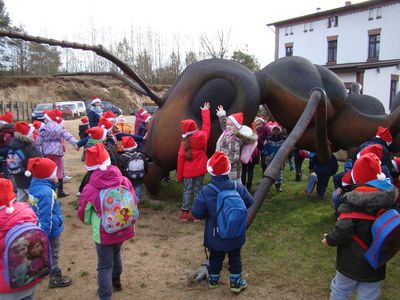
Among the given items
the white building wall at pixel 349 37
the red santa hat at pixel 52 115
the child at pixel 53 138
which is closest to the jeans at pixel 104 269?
the child at pixel 53 138

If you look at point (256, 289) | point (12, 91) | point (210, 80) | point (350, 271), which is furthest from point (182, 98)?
point (12, 91)

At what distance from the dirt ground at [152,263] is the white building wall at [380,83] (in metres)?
19.3

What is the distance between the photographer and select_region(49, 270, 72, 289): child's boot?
12.7 ft

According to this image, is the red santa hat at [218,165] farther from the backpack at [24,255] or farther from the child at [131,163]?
the child at [131,163]

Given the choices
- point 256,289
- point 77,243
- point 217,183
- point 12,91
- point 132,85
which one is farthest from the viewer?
point 12,91

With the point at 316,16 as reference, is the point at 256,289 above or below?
below

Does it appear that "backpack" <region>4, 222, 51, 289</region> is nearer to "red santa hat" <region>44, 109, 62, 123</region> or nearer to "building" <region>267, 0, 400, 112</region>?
"red santa hat" <region>44, 109, 62, 123</region>

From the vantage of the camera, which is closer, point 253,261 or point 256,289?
point 256,289

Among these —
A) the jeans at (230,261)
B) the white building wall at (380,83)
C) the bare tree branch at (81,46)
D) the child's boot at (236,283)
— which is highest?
the white building wall at (380,83)

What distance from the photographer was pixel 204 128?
582 cm

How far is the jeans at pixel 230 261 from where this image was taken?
143 inches

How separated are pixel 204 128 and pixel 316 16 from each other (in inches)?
1168

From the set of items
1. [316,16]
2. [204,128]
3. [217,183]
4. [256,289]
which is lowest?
[256,289]

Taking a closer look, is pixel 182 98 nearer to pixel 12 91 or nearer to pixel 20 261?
pixel 20 261
